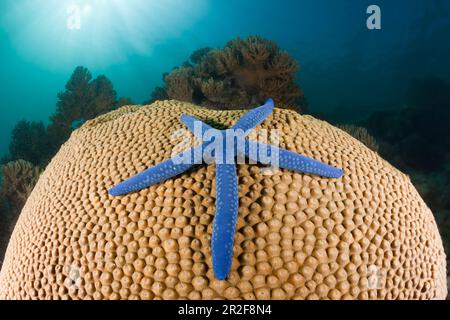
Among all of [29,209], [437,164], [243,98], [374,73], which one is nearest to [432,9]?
[374,73]

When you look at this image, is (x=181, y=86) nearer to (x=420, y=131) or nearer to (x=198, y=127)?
(x=198, y=127)

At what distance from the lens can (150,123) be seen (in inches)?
110

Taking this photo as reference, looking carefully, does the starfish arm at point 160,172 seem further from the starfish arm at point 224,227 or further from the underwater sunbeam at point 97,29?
the underwater sunbeam at point 97,29

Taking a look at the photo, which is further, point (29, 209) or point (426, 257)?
point (29, 209)

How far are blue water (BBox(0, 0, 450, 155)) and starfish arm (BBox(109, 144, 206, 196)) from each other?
12754 mm

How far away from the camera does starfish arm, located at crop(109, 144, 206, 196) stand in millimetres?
2014

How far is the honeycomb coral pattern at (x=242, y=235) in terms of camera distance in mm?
1785

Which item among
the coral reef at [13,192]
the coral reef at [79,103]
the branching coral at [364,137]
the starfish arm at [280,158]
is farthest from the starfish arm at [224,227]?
the coral reef at [79,103]

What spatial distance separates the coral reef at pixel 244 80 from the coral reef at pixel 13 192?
3.13 meters

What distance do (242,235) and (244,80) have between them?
5229mm

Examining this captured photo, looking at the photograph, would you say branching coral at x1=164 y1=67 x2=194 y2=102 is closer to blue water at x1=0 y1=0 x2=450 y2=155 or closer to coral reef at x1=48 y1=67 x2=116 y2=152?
coral reef at x1=48 y1=67 x2=116 y2=152

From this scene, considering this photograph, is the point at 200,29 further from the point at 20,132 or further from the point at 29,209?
the point at 29,209

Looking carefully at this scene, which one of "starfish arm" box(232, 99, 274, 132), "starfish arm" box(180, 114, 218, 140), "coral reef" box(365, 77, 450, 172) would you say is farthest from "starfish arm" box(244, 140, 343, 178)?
"coral reef" box(365, 77, 450, 172)

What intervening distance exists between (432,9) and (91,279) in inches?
1190
